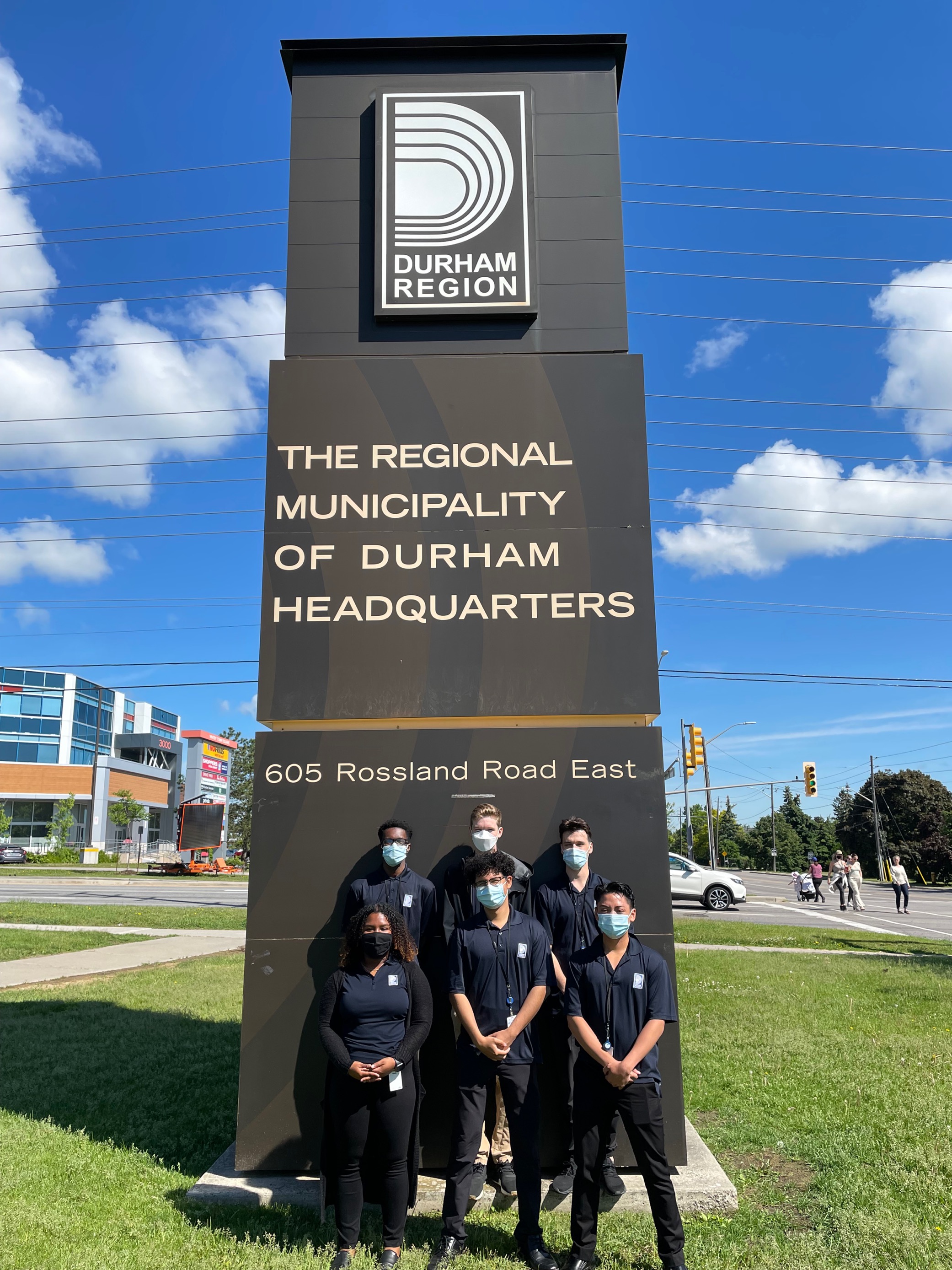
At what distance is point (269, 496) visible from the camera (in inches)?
258

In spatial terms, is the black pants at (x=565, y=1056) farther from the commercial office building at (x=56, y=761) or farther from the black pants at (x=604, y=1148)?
the commercial office building at (x=56, y=761)

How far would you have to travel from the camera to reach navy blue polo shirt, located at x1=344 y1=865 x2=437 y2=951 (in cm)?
543

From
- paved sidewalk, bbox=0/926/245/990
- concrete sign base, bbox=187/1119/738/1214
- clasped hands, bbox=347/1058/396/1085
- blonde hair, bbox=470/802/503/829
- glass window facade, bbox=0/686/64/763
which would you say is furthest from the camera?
glass window facade, bbox=0/686/64/763

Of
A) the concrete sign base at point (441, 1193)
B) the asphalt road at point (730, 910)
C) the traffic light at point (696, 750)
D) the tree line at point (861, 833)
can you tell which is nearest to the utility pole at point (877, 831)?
the tree line at point (861, 833)

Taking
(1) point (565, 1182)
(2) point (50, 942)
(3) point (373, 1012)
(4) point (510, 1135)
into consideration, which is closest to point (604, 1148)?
(4) point (510, 1135)

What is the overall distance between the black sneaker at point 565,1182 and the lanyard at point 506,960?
1251 millimetres

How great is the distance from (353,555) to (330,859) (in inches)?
83.4

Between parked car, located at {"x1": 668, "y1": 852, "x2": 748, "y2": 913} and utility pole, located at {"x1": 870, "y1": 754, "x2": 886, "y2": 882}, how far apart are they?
111 ft

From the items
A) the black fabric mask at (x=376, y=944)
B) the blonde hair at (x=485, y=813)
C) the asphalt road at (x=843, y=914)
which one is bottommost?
the asphalt road at (x=843, y=914)

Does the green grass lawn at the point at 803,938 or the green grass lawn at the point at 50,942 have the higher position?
the green grass lawn at the point at 50,942

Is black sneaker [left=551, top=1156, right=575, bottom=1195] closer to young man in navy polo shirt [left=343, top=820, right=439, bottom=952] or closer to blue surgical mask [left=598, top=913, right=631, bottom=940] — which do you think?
young man in navy polo shirt [left=343, top=820, right=439, bottom=952]

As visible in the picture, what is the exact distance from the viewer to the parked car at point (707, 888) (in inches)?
1025

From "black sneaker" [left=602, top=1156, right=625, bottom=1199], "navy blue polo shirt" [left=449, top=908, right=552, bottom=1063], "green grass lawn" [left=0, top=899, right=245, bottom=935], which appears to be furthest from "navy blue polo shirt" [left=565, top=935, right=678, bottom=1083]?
"green grass lawn" [left=0, top=899, right=245, bottom=935]

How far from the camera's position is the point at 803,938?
1742 cm
